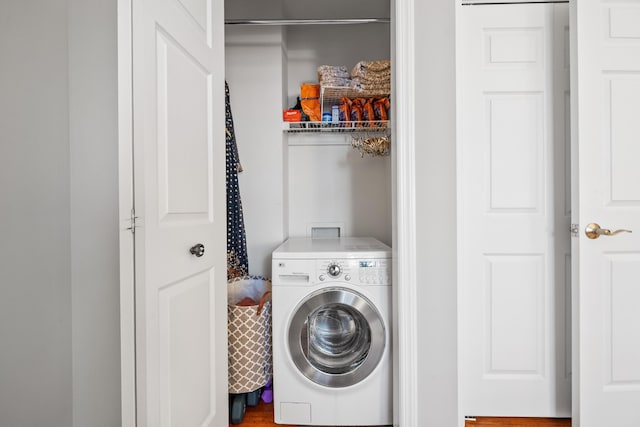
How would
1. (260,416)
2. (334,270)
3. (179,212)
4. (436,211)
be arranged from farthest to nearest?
(260,416)
(334,270)
(436,211)
(179,212)

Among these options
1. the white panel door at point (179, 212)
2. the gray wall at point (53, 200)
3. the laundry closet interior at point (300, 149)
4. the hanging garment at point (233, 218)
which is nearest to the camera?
the gray wall at point (53, 200)

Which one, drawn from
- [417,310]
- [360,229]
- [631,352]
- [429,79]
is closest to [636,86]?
[429,79]

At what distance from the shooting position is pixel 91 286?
0.90m

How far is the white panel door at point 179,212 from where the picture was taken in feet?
3.23

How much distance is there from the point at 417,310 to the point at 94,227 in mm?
1244

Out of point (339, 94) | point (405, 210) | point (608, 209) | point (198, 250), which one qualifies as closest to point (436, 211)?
point (405, 210)

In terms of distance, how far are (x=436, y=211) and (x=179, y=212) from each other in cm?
103

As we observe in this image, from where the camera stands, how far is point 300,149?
8.61 feet

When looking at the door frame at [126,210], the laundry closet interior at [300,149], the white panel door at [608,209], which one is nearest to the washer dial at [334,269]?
the laundry closet interior at [300,149]

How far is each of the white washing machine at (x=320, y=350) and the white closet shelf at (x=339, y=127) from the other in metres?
0.89

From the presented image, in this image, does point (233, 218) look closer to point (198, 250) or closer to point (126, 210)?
point (198, 250)

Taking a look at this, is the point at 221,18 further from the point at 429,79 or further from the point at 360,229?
the point at 360,229

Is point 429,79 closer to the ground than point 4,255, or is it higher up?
higher up

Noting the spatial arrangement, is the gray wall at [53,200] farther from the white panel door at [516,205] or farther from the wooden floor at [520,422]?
the wooden floor at [520,422]
